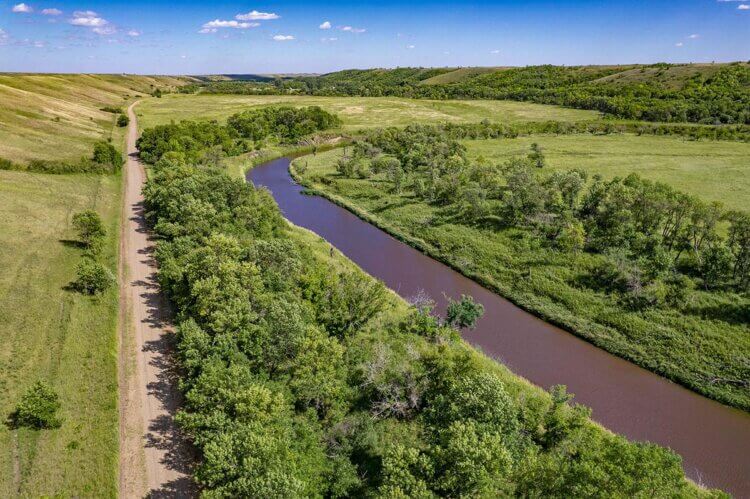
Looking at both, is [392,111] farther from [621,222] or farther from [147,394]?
[147,394]

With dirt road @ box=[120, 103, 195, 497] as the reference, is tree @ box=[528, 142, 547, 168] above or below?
above

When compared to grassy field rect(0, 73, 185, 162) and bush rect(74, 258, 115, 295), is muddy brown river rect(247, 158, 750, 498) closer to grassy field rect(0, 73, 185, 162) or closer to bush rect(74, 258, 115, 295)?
bush rect(74, 258, 115, 295)

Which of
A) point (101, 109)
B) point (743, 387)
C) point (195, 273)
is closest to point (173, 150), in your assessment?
point (195, 273)

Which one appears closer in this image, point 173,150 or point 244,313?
point 244,313

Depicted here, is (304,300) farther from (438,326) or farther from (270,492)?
(270,492)

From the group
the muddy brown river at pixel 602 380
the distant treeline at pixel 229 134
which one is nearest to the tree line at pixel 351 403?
the muddy brown river at pixel 602 380

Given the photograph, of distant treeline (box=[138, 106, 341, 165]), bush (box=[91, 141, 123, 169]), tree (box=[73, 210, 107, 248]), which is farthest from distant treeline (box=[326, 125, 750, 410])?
bush (box=[91, 141, 123, 169])
